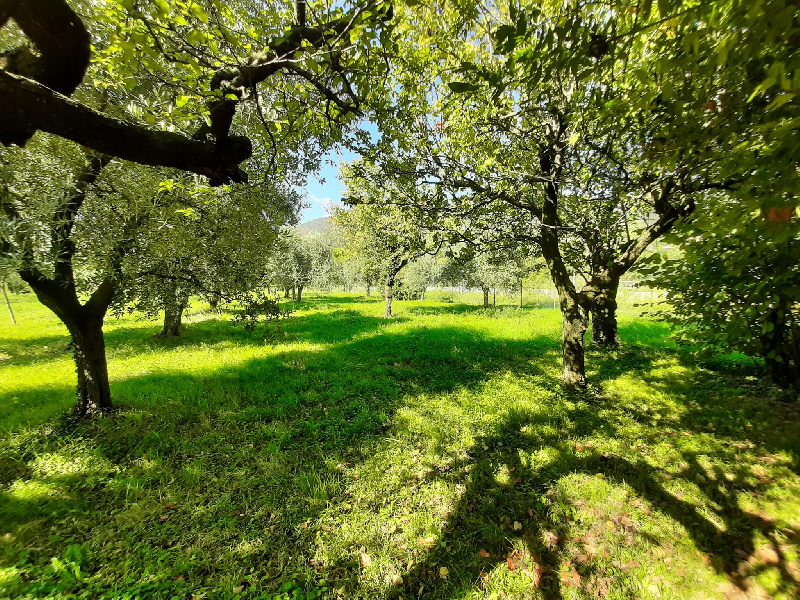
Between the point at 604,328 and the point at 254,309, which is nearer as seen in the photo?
the point at 254,309

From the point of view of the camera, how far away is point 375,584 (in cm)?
385

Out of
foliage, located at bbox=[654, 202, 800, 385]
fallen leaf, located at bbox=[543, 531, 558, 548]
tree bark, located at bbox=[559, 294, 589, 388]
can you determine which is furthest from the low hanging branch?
tree bark, located at bbox=[559, 294, 589, 388]

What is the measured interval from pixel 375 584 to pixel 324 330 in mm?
15041

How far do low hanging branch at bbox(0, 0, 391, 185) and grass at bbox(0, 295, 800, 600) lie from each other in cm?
509

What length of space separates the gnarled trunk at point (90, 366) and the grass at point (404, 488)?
0.47 m

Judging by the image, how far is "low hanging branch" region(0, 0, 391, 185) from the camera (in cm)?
269

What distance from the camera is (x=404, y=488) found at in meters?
5.43

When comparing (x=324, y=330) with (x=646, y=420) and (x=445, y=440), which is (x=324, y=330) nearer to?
(x=445, y=440)

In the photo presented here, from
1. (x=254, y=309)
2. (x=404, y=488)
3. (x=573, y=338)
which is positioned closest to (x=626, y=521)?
(x=404, y=488)

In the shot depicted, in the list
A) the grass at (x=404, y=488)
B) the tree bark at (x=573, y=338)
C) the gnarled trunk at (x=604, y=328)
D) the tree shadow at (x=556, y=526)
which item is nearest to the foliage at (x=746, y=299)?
the grass at (x=404, y=488)

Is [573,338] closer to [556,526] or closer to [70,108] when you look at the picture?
[556,526]

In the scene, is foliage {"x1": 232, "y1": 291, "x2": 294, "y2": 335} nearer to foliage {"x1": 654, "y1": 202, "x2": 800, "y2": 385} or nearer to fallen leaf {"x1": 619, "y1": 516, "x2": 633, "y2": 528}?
fallen leaf {"x1": 619, "y1": 516, "x2": 633, "y2": 528}

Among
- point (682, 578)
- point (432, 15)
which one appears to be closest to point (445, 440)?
point (682, 578)

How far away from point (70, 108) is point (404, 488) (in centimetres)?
660
